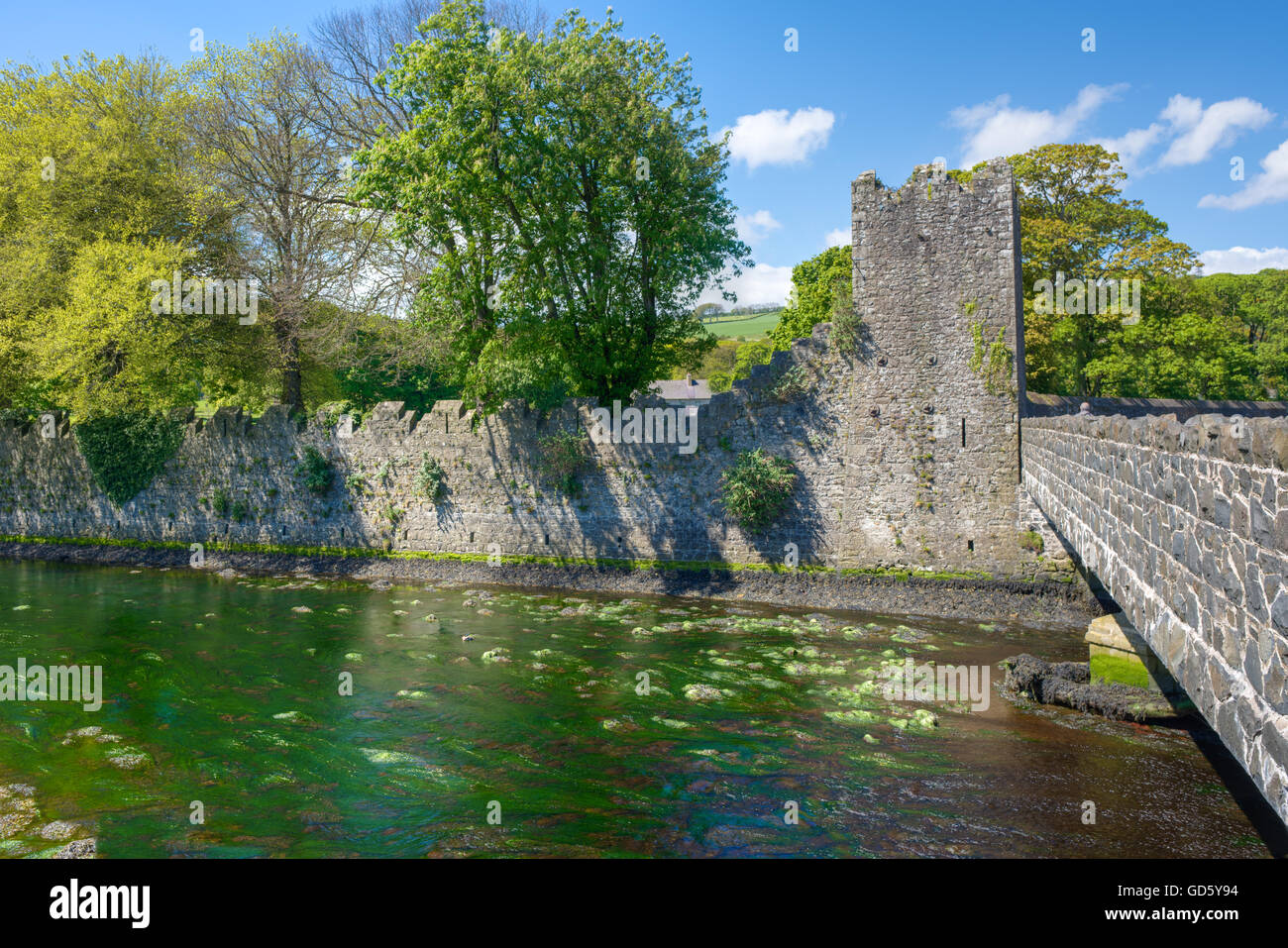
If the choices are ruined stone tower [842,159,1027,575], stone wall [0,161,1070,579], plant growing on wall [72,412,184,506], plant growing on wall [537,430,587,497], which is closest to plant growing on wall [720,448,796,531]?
→ stone wall [0,161,1070,579]

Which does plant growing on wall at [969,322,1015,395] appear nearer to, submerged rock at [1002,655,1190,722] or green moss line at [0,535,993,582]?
green moss line at [0,535,993,582]

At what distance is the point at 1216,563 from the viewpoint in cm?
427

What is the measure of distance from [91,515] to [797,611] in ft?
72.7

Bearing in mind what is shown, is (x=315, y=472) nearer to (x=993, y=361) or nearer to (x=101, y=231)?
(x=101, y=231)

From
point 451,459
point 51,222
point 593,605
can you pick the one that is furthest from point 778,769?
point 51,222

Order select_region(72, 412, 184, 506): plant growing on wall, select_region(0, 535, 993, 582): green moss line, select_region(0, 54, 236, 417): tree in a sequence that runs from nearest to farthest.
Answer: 1. select_region(0, 535, 993, 582): green moss line
2. select_region(0, 54, 236, 417): tree
3. select_region(72, 412, 184, 506): plant growing on wall

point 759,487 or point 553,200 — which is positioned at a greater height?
point 553,200

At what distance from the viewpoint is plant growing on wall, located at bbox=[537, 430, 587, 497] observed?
60.9 feet

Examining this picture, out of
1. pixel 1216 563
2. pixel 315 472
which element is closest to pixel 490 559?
pixel 315 472

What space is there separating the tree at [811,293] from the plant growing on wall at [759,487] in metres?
16.1

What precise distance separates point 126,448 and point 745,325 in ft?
302

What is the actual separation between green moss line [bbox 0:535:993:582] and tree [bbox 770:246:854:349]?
55.2 ft

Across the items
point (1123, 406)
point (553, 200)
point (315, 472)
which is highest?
point (553, 200)

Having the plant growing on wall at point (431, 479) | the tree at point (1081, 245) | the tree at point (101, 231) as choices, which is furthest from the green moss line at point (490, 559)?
the tree at point (1081, 245)
